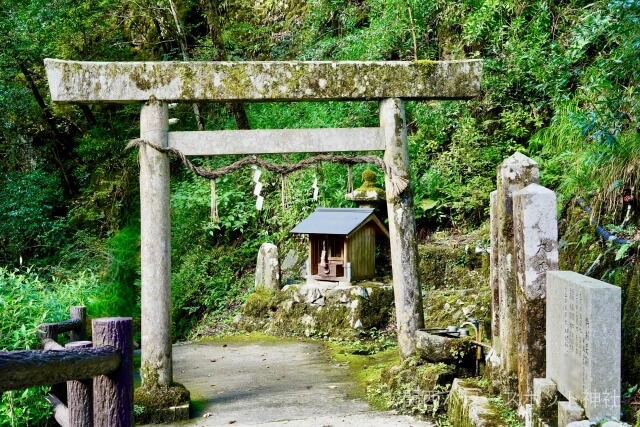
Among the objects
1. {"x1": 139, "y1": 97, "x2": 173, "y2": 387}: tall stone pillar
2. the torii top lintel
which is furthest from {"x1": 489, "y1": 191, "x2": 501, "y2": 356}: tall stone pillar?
{"x1": 139, "y1": 97, "x2": 173, "y2": 387}: tall stone pillar

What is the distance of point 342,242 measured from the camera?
10695 mm

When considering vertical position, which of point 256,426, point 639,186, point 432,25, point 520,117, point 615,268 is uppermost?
point 432,25

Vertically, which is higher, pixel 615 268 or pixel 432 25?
pixel 432 25

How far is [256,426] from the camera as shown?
6383 mm

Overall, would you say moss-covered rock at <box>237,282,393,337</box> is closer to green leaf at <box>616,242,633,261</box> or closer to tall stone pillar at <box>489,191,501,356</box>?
tall stone pillar at <box>489,191,501,356</box>

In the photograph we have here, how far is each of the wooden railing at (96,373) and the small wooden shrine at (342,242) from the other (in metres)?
7.78

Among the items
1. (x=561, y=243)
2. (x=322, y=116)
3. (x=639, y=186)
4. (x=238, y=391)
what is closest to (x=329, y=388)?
(x=238, y=391)

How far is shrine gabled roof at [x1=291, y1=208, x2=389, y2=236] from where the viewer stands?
10531mm

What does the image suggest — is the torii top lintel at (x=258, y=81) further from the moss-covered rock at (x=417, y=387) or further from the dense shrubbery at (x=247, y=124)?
the moss-covered rock at (x=417, y=387)

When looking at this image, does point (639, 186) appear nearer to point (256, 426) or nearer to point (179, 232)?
point (256, 426)

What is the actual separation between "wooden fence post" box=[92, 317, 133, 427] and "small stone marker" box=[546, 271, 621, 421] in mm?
2886

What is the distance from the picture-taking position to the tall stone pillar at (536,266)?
5.22 m

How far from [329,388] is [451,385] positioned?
159cm

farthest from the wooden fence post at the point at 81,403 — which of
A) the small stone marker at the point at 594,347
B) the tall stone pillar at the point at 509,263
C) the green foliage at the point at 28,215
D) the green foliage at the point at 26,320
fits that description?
the green foliage at the point at 28,215
